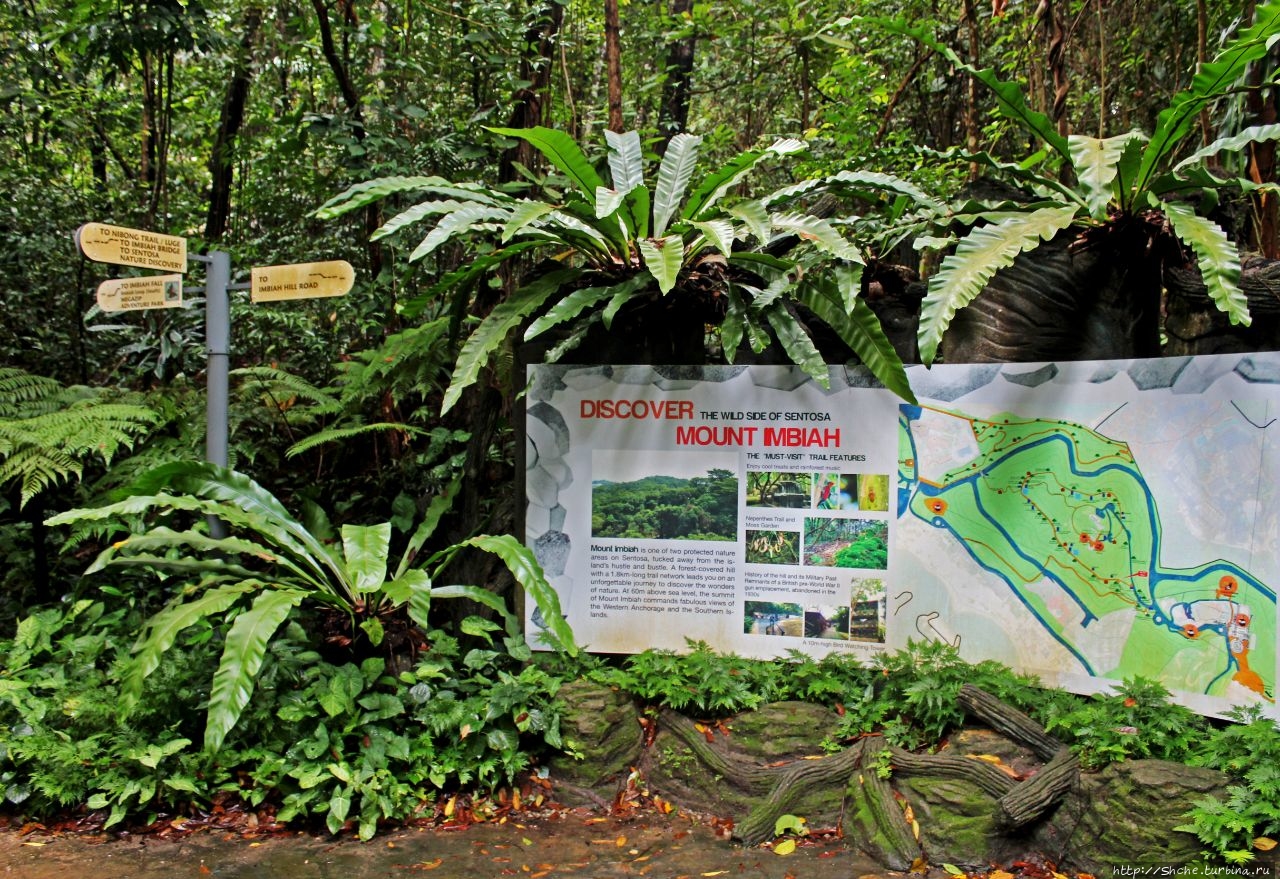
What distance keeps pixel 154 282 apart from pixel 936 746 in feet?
12.3

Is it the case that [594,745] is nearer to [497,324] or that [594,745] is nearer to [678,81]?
[497,324]

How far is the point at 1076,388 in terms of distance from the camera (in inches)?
122

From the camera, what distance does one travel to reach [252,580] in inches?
132

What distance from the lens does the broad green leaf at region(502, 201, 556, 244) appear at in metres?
3.06

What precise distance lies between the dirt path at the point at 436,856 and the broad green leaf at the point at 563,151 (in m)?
2.69

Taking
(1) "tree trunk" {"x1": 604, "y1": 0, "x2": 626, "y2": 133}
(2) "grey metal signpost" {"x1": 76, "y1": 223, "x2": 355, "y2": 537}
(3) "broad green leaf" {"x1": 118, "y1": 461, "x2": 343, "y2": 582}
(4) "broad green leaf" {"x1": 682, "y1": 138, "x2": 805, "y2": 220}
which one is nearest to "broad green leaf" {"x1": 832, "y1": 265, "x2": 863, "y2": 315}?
(4) "broad green leaf" {"x1": 682, "y1": 138, "x2": 805, "y2": 220}

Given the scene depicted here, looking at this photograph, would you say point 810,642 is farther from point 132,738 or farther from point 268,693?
point 132,738

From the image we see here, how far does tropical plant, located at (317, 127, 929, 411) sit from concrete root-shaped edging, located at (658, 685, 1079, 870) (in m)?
1.35

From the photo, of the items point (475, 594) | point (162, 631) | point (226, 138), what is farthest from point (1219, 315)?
point (226, 138)

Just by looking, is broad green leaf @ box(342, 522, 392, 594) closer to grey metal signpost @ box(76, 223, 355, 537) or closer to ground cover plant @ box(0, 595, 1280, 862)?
ground cover plant @ box(0, 595, 1280, 862)

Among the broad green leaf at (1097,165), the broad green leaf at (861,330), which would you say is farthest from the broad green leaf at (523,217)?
the broad green leaf at (1097,165)

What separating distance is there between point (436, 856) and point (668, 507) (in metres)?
1.62

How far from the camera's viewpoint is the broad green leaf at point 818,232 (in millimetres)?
3059

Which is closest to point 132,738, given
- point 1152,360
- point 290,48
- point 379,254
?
point 379,254
